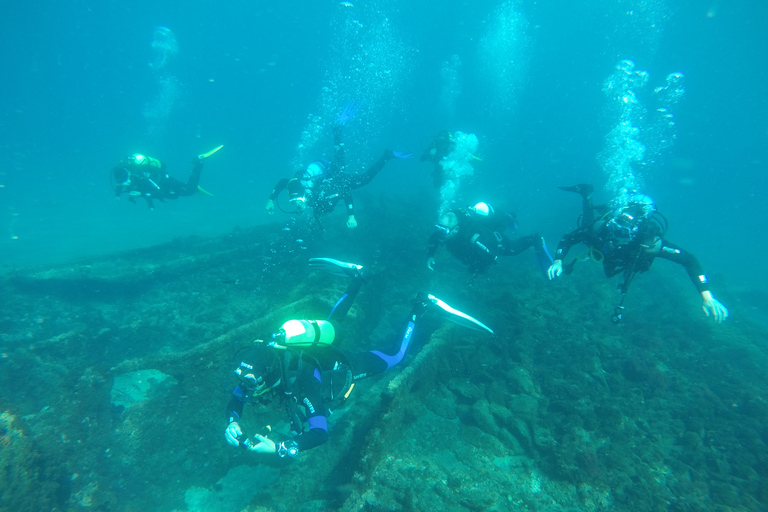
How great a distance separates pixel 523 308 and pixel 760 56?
80.2 m

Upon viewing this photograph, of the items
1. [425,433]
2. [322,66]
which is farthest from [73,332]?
[322,66]

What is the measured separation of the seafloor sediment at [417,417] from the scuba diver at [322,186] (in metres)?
2.26

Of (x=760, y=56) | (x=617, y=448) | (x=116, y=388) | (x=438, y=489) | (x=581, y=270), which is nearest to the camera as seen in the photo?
(x=438, y=489)

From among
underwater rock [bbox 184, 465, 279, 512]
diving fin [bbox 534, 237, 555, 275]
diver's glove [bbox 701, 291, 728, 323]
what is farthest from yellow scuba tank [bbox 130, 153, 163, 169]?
diver's glove [bbox 701, 291, 728, 323]

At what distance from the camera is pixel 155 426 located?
4.76 m

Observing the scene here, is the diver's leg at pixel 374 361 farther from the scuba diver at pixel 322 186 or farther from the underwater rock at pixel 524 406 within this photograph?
the scuba diver at pixel 322 186

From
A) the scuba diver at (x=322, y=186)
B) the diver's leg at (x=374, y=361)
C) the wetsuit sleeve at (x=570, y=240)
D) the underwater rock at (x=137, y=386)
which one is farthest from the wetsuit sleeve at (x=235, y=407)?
the wetsuit sleeve at (x=570, y=240)

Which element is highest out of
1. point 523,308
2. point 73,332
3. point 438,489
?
point 523,308

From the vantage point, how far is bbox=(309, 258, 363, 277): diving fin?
685cm

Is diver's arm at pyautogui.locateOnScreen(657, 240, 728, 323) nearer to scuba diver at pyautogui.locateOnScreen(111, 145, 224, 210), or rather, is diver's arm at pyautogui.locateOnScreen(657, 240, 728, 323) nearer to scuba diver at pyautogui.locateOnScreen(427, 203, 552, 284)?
scuba diver at pyautogui.locateOnScreen(427, 203, 552, 284)

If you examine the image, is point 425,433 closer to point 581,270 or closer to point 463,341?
point 463,341

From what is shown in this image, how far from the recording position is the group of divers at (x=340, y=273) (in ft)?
11.9

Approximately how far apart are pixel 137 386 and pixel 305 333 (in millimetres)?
3703

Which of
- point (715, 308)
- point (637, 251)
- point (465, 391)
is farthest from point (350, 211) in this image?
point (715, 308)
